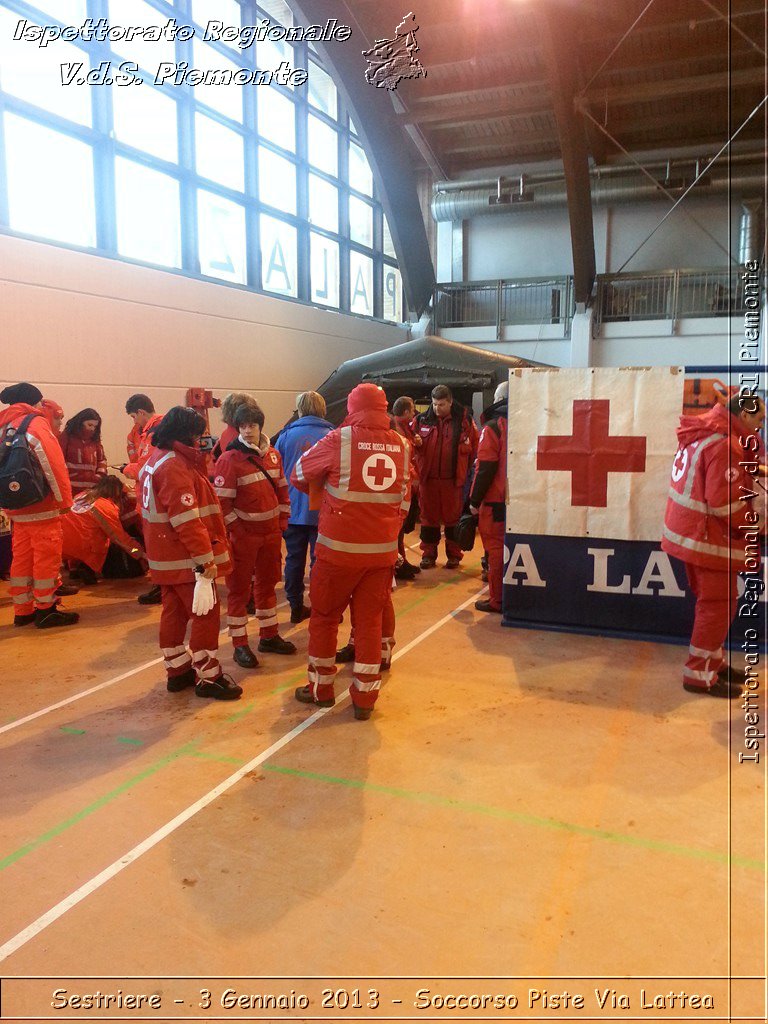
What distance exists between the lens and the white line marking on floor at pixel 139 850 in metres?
2.03

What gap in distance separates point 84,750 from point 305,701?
1067 mm

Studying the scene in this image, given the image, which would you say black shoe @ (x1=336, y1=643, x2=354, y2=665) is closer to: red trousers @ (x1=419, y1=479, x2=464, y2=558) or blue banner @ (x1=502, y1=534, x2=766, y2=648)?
blue banner @ (x1=502, y1=534, x2=766, y2=648)

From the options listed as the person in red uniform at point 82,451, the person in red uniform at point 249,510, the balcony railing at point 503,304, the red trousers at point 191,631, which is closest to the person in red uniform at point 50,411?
the person in red uniform at point 82,451

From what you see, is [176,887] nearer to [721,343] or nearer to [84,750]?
[84,750]

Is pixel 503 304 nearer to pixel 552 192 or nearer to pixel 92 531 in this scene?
pixel 552 192

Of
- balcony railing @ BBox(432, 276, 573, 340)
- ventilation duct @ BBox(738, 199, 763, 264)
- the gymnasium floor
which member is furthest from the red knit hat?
ventilation duct @ BBox(738, 199, 763, 264)

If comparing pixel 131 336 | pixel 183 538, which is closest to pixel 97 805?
pixel 183 538

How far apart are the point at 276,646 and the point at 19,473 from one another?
2116 mm

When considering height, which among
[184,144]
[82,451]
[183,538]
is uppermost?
[184,144]

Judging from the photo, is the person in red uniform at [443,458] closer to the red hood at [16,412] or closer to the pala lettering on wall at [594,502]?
the pala lettering on wall at [594,502]

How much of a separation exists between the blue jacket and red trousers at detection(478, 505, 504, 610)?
1284 mm

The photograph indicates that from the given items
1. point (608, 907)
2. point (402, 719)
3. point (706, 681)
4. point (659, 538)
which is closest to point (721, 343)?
point (659, 538)

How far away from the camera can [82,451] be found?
260 inches

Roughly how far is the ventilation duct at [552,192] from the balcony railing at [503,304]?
1.59m
